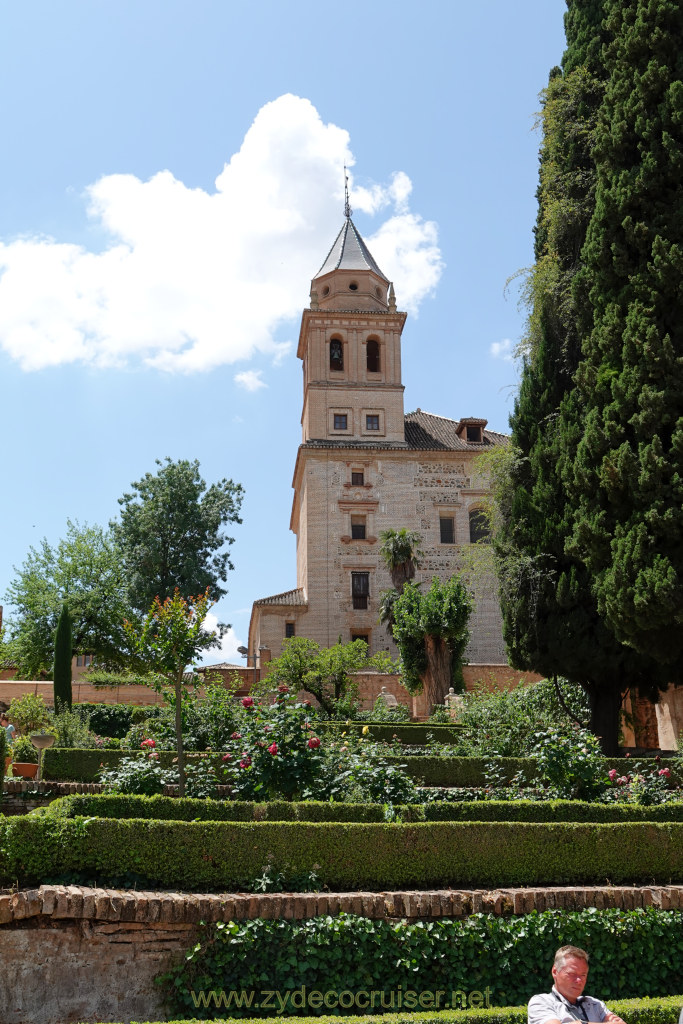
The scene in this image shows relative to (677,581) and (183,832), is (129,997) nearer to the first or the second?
(183,832)

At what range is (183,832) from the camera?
24.4 ft

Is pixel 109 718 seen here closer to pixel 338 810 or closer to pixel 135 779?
pixel 135 779

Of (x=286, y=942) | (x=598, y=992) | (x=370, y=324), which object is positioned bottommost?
(x=598, y=992)

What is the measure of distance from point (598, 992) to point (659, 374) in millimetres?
9444

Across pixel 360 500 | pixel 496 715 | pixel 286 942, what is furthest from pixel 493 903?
pixel 360 500

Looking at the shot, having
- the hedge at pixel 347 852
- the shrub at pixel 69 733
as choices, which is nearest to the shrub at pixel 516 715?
the shrub at pixel 69 733

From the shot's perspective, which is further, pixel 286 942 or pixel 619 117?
pixel 619 117

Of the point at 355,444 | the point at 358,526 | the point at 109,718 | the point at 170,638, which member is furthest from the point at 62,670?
the point at 355,444

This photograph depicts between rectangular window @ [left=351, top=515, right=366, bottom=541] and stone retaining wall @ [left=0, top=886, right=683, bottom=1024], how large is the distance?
105 ft

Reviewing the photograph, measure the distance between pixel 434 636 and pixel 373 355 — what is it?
746 inches

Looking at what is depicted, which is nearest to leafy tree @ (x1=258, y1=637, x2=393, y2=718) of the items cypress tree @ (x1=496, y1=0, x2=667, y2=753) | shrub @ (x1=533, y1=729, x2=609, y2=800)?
cypress tree @ (x1=496, y1=0, x2=667, y2=753)

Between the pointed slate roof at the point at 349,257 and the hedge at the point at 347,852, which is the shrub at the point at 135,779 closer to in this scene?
the hedge at the point at 347,852

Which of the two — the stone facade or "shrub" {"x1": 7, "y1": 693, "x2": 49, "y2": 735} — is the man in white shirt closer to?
"shrub" {"x1": 7, "y1": 693, "x2": 49, "y2": 735}

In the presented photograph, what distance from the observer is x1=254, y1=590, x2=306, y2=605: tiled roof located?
3769 centimetres
